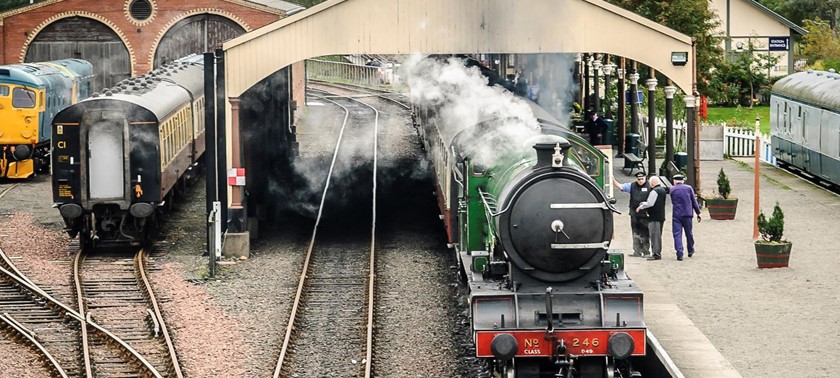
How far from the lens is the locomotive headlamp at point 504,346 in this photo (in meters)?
12.5

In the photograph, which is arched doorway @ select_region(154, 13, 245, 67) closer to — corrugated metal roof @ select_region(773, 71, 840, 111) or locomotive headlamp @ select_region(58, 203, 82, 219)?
corrugated metal roof @ select_region(773, 71, 840, 111)

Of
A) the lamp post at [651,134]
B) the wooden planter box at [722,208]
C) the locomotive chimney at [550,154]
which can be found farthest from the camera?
the lamp post at [651,134]

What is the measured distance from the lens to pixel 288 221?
25.0m

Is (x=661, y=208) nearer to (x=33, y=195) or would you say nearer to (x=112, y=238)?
(x=112, y=238)

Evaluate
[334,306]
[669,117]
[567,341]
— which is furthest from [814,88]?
[567,341]

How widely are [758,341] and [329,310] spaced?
5892mm

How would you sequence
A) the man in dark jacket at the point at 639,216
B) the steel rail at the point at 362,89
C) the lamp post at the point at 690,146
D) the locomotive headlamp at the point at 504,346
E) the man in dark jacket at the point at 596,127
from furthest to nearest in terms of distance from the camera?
the steel rail at the point at 362,89
the man in dark jacket at the point at 596,127
the lamp post at the point at 690,146
the man in dark jacket at the point at 639,216
the locomotive headlamp at the point at 504,346

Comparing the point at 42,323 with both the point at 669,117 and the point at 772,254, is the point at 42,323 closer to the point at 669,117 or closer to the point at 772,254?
the point at 772,254

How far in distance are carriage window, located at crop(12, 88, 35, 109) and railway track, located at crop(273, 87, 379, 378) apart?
7.72 meters

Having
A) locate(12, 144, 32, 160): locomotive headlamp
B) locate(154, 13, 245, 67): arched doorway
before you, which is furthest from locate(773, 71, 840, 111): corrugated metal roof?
locate(154, 13, 245, 67): arched doorway

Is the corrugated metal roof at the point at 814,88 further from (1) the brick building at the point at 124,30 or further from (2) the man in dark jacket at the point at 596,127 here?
(1) the brick building at the point at 124,30

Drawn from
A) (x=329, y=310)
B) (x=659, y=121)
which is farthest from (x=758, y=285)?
(x=659, y=121)

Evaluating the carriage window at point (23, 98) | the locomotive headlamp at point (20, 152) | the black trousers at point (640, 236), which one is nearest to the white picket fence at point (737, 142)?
the black trousers at point (640, 236)

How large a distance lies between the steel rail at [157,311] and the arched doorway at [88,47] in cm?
2574
